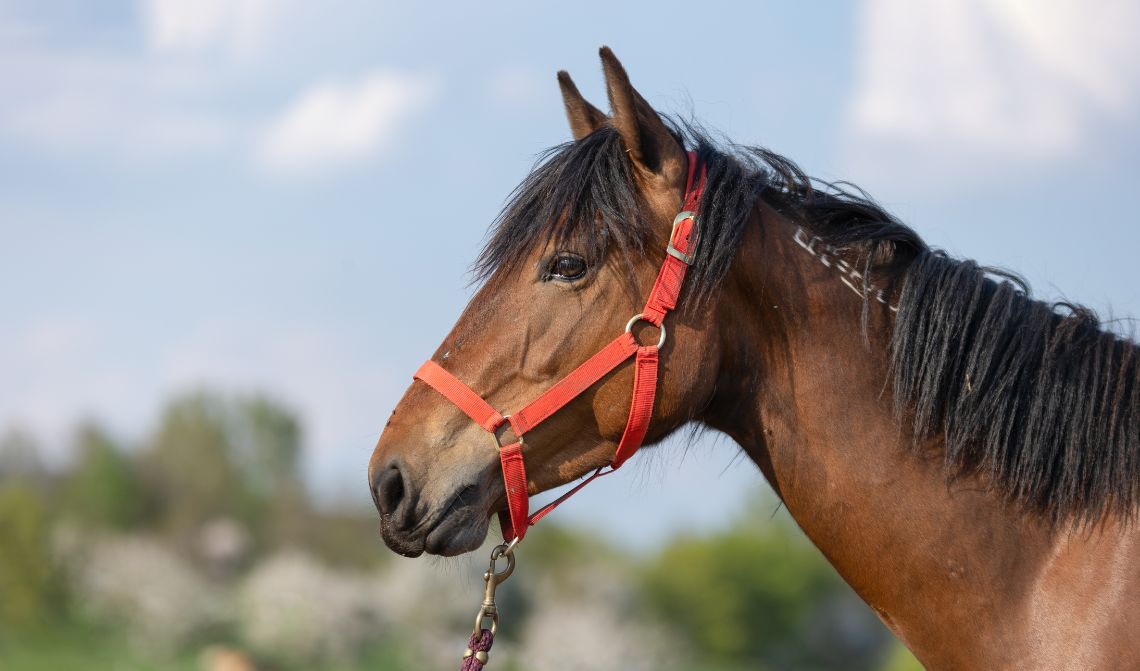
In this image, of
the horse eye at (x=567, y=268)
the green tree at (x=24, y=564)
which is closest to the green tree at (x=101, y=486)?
the green tree at (x=24, y=564)

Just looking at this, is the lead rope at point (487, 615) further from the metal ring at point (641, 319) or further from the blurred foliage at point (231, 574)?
the blurred foliage at point (231, 574)

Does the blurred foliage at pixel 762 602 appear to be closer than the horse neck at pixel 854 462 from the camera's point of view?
No

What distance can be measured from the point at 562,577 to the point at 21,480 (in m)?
14.1

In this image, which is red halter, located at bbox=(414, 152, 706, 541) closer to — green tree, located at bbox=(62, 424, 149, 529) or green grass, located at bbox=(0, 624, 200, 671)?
green tree, located at bbox=(62, 424, 149, 529)

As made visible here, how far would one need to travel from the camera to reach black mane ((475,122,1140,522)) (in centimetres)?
308

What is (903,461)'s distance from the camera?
3.19 m

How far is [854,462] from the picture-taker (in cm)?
320

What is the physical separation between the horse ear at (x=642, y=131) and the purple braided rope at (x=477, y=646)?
1841 mm

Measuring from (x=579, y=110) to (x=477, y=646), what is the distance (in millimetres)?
2200

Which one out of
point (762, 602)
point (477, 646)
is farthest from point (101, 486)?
point (762, 602)

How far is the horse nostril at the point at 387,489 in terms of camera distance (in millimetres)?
3270

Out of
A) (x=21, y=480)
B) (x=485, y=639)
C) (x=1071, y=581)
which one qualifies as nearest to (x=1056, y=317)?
(x=1071, y=581)

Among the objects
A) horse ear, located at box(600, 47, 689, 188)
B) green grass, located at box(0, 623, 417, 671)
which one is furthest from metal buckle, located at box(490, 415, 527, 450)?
green grass, located at box(0, 623, 417, 671)

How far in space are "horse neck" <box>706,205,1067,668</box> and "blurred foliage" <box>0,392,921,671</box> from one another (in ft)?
49.3
